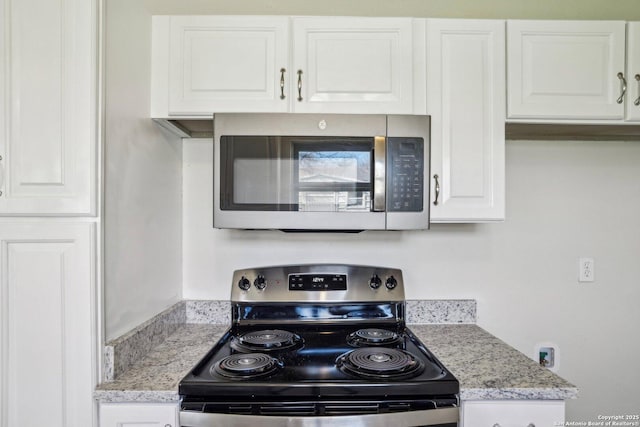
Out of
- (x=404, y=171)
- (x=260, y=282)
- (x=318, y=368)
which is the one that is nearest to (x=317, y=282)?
(x=260, y=282)

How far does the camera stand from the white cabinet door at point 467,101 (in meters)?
1.38

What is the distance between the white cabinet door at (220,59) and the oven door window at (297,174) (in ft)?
0.59

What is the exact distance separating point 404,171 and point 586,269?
1098 millimetres

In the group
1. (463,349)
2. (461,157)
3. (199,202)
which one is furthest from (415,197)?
(199,202)

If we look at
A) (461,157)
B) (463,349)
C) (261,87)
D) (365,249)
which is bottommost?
(463,349)

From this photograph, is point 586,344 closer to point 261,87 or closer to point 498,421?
point 498,421

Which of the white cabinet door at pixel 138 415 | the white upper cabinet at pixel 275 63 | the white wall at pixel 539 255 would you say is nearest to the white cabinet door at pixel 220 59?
the white upper cabinet at pixel 275 63

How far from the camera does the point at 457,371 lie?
3.73 ft

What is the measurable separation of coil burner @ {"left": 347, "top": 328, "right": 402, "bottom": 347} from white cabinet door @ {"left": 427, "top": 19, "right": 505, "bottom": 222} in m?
0.59

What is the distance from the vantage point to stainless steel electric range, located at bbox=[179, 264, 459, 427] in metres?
1.01

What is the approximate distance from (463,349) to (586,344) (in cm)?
83

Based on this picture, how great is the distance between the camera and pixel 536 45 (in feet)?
4.54

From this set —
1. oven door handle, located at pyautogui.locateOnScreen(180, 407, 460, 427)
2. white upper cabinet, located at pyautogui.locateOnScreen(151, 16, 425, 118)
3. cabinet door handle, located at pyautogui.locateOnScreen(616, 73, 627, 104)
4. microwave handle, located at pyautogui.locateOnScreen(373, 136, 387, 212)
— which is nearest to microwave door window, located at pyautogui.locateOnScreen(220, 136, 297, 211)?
white upper cabinet, located at pyautogui.locateOnScreen(151, 16, 425, 118)
